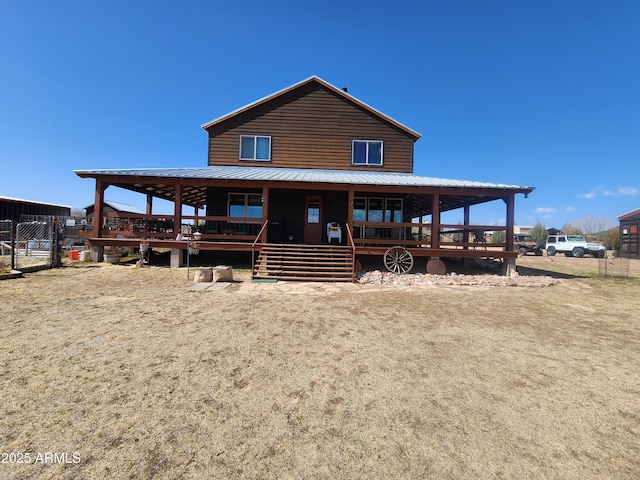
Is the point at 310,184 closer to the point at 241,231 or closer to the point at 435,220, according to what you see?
the point at 241,231

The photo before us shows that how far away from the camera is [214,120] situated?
1569 cm

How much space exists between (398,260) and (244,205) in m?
8.35

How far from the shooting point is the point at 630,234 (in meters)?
24.0

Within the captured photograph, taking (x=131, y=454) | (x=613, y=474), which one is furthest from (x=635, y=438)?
(x=131, y=454)

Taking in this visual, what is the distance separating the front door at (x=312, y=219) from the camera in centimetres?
1478

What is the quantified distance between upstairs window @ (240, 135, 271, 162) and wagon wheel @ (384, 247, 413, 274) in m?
9.35

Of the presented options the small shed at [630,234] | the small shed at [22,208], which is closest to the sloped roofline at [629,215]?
the small shed at [630,234]

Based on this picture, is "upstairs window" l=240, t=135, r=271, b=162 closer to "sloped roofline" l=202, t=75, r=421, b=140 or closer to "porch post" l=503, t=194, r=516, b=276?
"sloped roofline" l=202, t=75, r=421, b=140

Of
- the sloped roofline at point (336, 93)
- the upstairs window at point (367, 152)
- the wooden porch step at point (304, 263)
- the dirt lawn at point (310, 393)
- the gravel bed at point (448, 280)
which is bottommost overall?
the dirt lawn at point (310, 393)

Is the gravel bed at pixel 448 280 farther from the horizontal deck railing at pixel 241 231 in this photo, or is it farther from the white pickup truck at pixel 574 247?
the white pickup truck at pixel 574 247

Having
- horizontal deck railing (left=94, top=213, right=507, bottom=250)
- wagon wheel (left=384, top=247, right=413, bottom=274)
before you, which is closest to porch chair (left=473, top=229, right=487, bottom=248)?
horizontal deck railing (left=94, top=213, right=507, bottom=250)

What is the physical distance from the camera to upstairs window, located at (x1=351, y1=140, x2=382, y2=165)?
53.2ft

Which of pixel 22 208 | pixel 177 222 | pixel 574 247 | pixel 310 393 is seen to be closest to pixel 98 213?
pixel 177 222

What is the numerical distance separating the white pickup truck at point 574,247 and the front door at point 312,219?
25.0m
